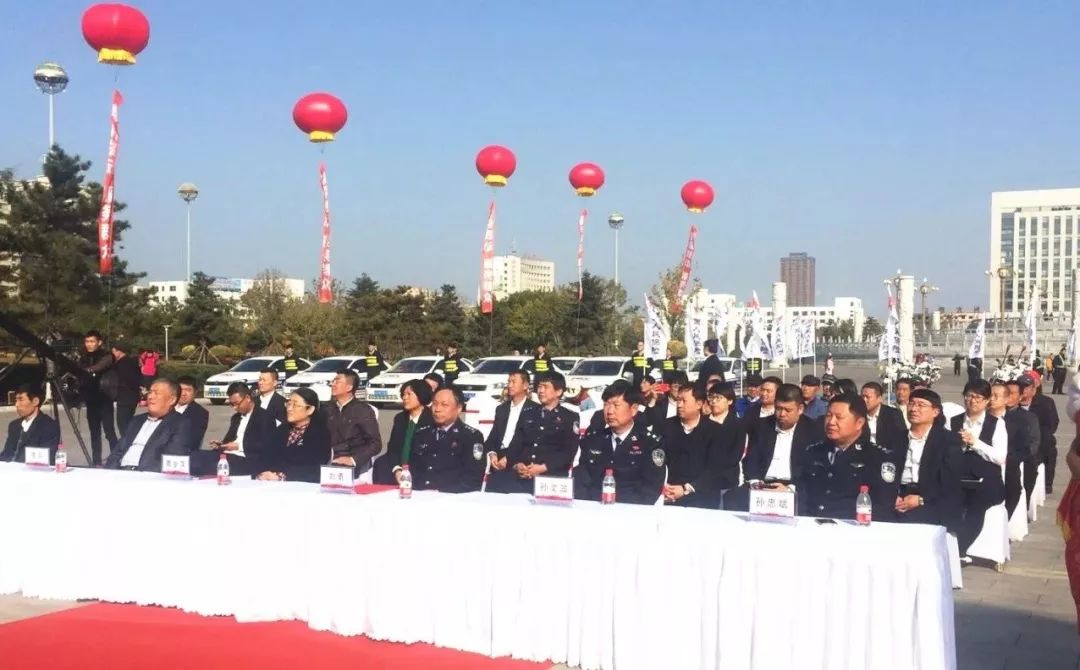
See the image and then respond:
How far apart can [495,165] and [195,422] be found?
11.2m

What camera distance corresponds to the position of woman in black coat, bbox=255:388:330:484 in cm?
688

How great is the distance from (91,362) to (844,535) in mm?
11045

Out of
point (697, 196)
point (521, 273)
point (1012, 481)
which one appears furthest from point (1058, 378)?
point (521, 273)

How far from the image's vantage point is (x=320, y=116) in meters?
14.2

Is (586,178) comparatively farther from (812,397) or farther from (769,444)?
(769,444)

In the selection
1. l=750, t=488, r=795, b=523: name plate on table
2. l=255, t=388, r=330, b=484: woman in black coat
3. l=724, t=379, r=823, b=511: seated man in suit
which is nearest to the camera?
l=750, t=488, r=795, b=523: name plate on table

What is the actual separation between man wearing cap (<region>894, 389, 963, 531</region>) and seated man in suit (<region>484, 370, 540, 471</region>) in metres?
2.58

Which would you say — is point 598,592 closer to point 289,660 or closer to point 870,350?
point 289,660

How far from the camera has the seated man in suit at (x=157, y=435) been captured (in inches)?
279

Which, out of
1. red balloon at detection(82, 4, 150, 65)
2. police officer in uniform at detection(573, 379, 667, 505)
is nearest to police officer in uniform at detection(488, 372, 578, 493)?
police officer in uniform at detection(573, 379, 667, 505)

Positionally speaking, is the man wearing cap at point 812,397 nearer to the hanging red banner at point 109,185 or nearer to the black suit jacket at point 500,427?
the black suit jacket at point 500,427

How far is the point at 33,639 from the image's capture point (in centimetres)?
535

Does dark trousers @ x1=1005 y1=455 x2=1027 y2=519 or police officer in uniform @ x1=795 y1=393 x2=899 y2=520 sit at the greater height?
police officer in uniform @ x1=795 y1=393 x2=899 y2=520

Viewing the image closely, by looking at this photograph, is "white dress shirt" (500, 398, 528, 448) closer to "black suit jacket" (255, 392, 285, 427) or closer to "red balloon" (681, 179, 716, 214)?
"black suit jacket" (255, 392, 285, 427)
